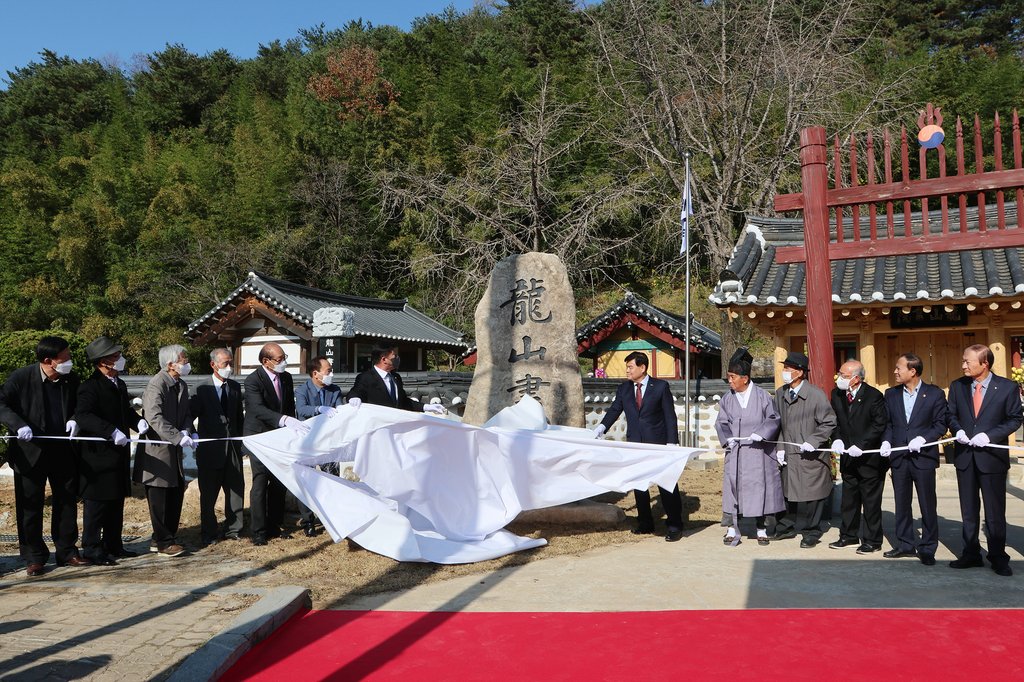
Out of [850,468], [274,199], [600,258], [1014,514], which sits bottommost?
[1014,514]

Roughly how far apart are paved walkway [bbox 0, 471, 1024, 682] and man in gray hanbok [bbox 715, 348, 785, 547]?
0.33m

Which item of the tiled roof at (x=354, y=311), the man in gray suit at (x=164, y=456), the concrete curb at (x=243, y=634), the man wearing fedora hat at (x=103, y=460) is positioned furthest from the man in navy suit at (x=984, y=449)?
the tiled roof at (x=354, y=311)

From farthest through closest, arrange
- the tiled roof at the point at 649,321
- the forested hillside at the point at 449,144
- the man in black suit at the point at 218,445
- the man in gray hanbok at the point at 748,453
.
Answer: the forested hillside at the point at 449,144
the tiled roof at the point at 649,321
the man in black suit at the point at 218,445
the man in gray hanbok at the point at 748,453

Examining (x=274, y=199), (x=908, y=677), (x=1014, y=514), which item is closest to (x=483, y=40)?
(x=274, y=199)

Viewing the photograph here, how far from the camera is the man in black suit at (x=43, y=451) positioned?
5.65 m

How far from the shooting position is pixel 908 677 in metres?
3.55

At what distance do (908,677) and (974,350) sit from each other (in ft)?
9.74

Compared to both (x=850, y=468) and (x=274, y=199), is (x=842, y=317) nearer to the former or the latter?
(x=850, y=468)

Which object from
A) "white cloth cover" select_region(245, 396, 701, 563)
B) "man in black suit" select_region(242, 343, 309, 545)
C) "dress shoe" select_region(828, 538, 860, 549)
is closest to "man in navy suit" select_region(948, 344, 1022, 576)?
"dress shoe" select_region(828, 538, 860, 549)

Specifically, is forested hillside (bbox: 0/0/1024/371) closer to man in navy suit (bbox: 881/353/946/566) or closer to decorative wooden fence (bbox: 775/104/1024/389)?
decorative wooden fence (bbox: 775/104/1024/389)

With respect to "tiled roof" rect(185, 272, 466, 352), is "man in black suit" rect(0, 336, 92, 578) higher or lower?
lower

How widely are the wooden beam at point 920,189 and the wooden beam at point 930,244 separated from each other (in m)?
0.39

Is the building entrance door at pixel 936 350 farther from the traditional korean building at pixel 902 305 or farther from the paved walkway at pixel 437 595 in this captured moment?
the paved walkway at pixel 437 595

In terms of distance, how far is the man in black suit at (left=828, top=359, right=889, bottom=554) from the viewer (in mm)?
6195
